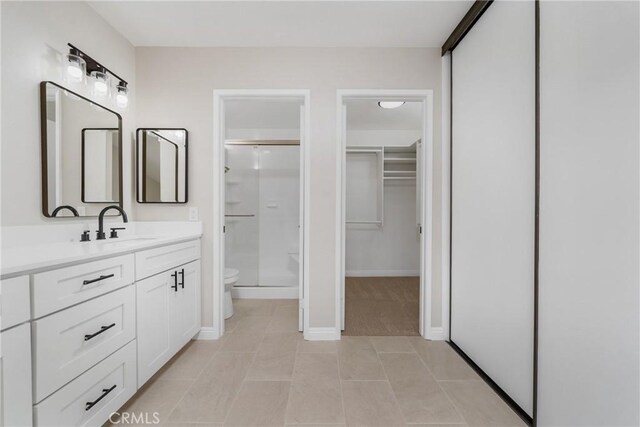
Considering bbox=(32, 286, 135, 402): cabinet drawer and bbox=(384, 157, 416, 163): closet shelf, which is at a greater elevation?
bbox=(384, 157, 416, 163): closet shelf

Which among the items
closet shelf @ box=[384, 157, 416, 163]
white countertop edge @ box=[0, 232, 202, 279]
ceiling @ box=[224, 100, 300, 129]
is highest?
ceiling @ box=[224, 100, 300, 129]

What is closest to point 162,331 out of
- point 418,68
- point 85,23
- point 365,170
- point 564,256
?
point 85,23

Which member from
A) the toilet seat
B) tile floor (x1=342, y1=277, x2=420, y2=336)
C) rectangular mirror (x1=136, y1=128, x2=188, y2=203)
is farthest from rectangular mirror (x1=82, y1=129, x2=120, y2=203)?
tile floor (x1=342, y1=277, x2=420, y2=336)

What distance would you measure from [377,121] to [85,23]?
3.26m

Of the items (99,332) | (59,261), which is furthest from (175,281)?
(59,261)

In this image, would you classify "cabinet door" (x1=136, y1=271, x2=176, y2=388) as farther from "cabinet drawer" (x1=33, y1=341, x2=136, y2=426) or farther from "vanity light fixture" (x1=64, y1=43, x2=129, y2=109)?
"vanity light fixture" (x1=64, y1=43, x2=129, y2=109)

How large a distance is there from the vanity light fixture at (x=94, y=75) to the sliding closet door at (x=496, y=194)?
253 cm

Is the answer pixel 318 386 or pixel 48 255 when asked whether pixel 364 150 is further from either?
pixel 48 255

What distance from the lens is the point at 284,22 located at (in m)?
1.95

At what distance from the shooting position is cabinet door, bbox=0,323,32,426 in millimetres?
858

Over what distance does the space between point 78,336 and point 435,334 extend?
2324 millimetres

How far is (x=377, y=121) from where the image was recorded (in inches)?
158

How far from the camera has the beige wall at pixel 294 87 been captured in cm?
225

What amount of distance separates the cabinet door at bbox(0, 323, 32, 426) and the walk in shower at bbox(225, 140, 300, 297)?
2822 millimetres
